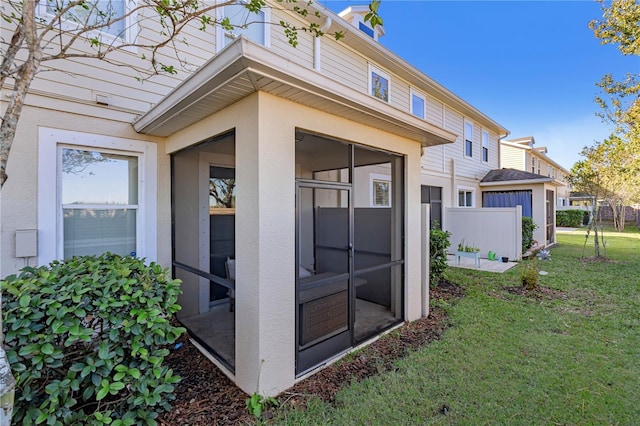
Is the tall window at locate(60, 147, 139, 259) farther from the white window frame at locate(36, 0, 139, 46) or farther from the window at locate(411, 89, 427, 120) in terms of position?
the window at locate(411, 89, 427, 120)

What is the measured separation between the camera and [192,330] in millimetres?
4250

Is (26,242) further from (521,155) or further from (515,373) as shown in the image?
(521,155)

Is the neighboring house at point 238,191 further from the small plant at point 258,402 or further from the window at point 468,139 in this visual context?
the window at point 468,139

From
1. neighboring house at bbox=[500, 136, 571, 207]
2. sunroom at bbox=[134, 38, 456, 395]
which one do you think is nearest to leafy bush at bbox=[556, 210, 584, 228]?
neighboring house at bbox=[500, 136, 571, 207]

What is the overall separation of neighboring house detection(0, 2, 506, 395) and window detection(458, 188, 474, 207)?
26.5 feet

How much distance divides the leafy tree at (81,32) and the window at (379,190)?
199 inches

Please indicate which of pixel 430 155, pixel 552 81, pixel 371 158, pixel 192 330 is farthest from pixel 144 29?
pixel 552 81

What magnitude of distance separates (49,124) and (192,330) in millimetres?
3162

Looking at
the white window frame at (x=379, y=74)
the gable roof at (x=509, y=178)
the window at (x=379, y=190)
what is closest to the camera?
the white window frame at (x=379, y=74)

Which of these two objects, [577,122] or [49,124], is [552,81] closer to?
[577,122]

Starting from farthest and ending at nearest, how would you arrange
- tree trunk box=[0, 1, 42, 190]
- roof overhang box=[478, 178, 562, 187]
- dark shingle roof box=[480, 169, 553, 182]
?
dark shingle roof box=[480, 169, 553, 182]
roof overhang box=[478, 178, 562, 187]
tree trunk box=[0, 1, 42, 190]

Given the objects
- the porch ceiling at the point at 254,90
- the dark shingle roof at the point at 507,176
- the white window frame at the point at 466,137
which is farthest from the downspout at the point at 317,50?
the dark shingle roof at the point at 507,176

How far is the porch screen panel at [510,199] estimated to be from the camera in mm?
11789

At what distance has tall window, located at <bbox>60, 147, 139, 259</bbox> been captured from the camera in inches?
142
